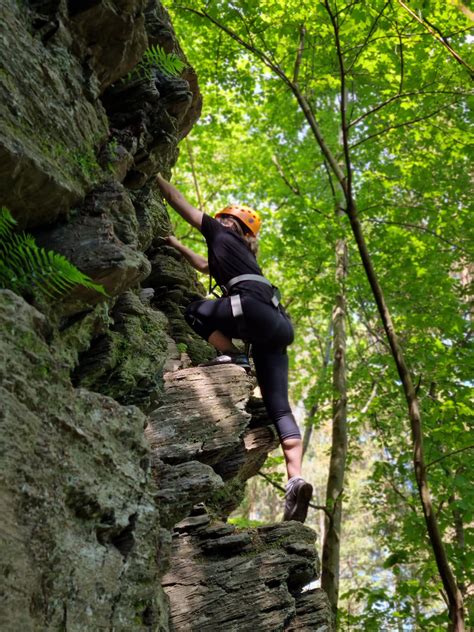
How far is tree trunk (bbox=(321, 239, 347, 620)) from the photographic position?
34.1 feet

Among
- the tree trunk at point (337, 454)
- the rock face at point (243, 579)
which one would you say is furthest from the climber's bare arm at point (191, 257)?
the tree trunk at point (337, 454)

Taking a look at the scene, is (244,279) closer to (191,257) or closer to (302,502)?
(191,257)

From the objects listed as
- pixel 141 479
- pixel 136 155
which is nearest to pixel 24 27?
pixel 136 155

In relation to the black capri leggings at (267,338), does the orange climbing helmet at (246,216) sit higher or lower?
higher

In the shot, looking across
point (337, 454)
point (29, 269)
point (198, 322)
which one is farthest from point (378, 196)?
point (29, 269)

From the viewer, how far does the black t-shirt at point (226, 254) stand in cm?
638

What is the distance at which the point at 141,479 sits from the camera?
12.4ft

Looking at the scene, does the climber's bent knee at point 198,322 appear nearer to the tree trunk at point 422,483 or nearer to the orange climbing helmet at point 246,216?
the orange climbing helmet at point 246,216

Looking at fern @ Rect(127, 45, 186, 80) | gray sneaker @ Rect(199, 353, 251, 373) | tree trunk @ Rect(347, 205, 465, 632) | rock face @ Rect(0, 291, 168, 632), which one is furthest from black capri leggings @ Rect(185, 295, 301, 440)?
rock face @ Rect(0, 291, 168, 632)

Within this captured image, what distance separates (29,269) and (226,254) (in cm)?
326

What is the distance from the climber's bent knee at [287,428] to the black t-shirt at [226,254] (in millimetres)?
1323

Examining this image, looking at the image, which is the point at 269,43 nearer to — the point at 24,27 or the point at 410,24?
the point at 410,24

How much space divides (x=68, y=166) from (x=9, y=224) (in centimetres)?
81

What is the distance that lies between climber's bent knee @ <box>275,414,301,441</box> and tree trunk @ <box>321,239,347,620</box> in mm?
3697
